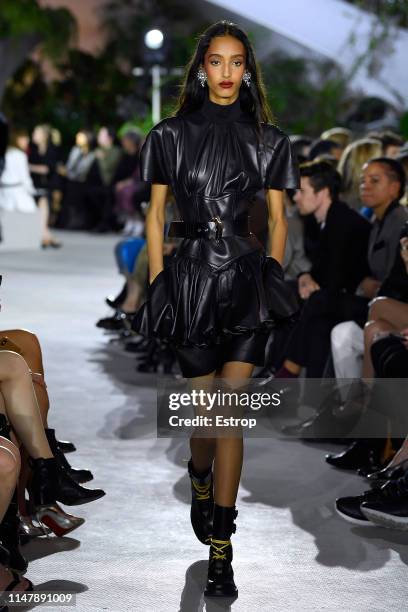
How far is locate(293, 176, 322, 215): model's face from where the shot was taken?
5957 millimetres

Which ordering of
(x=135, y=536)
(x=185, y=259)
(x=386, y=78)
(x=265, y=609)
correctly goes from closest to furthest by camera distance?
(x=265, y=609), (x=185, y=259), (x=135, y=536), (x=386, y=78)

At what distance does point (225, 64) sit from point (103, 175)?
1305 cm

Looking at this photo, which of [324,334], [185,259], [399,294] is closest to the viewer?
[185,259]

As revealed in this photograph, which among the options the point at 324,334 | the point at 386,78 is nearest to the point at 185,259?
the point at 324,334

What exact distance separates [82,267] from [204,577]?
8.58 metres

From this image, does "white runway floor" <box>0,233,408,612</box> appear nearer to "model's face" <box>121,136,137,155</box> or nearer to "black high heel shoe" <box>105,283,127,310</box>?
"black high heel shoe" <box>105,283,127,310</box>

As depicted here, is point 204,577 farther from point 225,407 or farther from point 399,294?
point 399,294

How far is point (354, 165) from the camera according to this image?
6.86m

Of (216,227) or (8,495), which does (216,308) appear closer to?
(216,227)

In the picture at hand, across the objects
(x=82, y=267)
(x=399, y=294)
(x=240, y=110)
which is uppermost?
(x=240, y=110)

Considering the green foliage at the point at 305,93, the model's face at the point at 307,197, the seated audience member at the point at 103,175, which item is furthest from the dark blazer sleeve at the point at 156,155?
the green foliage at the point at 305,93

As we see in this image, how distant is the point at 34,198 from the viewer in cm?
1416

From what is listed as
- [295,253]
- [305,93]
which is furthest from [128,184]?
[295,253]

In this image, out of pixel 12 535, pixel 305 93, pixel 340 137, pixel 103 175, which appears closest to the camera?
pixel 12 535
